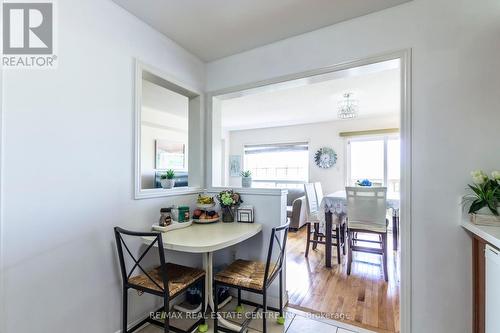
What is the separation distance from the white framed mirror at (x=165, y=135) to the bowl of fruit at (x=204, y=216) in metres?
0.27

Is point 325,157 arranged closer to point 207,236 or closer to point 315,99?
point 315,99

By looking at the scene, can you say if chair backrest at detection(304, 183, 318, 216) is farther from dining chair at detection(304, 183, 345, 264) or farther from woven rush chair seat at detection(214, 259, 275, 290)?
woven rush chair seat at detection(214, 259, 275, 290)

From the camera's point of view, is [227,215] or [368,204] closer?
[227,215]

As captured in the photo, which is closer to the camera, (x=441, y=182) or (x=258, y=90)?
(x=441, y=182)

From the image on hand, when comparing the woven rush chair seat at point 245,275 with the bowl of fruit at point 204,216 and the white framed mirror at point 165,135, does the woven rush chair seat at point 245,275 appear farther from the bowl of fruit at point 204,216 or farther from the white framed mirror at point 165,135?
the white framed mirror at point 165,135

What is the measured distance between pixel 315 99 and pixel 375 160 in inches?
79.4

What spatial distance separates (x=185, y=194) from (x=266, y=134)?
399 cm

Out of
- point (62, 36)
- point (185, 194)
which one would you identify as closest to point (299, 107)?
point (185, 194)

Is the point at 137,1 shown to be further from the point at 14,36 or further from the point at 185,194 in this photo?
the point at 185,194

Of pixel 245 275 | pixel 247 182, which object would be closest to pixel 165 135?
pixel 247 182

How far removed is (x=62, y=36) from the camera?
138 centimetres

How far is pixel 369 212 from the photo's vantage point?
269 centimetres

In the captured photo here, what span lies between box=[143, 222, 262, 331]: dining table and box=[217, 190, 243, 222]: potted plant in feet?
0.31

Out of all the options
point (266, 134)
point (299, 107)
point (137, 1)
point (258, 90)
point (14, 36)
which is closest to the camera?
point (14, 36)
